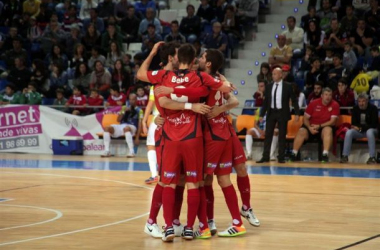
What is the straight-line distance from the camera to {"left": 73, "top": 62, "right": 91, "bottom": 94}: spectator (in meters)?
21.4

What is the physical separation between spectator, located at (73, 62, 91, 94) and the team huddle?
1356 centimetres

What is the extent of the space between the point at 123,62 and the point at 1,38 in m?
5.08

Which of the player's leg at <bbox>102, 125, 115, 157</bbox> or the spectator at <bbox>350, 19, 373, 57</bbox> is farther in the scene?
the spectator at <bbox>350, 19, 373, 57</bbox>

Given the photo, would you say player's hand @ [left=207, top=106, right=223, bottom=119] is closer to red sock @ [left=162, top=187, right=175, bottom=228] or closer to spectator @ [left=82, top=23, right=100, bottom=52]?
red sock @ [left=162, top=187, right=175, bottom=228]

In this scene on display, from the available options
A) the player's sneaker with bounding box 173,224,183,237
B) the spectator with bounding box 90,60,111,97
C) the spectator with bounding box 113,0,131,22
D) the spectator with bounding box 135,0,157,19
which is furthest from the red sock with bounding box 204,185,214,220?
the spectator with bounding box 113,0,131,22

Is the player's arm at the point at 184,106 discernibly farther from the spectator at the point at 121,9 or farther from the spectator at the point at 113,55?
the spectator at the point at 121,9

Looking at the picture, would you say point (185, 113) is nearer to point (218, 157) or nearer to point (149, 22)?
point (218, 157)

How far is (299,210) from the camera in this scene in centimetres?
952

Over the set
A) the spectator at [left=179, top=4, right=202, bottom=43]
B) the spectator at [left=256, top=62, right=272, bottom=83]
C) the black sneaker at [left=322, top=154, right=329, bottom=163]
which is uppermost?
the spectator at [left=179, top=4, right=202, bottom=43]

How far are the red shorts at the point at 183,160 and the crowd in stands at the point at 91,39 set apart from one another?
1194cm

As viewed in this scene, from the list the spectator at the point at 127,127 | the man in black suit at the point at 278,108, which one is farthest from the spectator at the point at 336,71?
the spectator at the point at 127,127

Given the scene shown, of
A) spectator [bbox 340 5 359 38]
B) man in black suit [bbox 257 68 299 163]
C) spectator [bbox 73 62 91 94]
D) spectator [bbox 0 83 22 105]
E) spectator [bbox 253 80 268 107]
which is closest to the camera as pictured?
man in black suit [bbox 257 68 299 163]

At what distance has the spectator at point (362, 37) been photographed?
18922 mm

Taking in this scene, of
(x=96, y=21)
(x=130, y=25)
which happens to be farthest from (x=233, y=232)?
(x=96, y=21)
